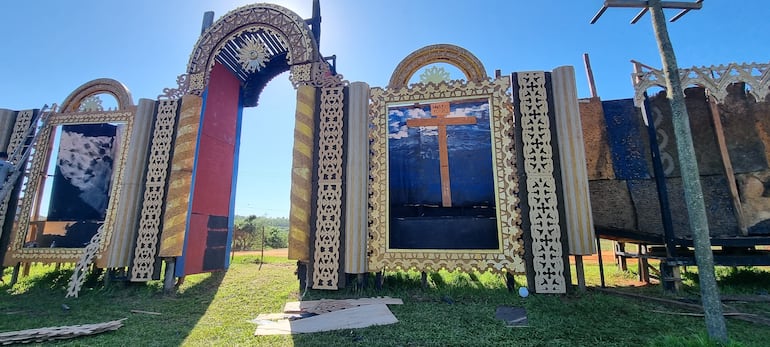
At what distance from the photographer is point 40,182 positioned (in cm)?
925

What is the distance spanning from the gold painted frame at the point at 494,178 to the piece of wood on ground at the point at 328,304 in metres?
0.78

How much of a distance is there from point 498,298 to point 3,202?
497 inches

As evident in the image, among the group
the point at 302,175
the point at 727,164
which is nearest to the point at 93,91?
the point at 302,175

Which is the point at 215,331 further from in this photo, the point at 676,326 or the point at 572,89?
the point at 572,89

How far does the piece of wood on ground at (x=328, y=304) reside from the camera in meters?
5.68

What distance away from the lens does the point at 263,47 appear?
9.30 metres

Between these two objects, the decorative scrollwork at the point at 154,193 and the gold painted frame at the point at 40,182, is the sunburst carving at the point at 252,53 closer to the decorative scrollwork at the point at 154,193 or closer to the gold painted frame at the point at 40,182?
the decorative scrollwork at the point at 154,193

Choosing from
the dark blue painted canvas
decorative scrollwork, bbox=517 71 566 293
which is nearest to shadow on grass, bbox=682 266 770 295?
decorative scrollwork, bbox=517 71 566 293

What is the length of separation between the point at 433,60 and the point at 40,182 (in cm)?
1103

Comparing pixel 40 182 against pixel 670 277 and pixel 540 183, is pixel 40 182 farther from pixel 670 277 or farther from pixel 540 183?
pixel 670 277

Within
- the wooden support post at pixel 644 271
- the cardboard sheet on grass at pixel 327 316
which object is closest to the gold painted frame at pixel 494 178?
the cardboard sheet on grass at pixel 327 316

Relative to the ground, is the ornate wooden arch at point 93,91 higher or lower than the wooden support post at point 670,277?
higher

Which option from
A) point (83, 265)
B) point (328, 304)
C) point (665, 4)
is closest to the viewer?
point (665, 4)

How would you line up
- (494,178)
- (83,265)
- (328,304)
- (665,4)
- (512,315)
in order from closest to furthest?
(665,4) → (512,315) → (328,304) → (494,178) → (83,265)
